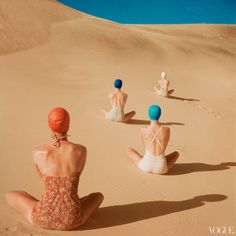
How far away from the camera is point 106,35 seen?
2428cm

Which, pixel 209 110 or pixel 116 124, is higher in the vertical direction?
pixel 209 110

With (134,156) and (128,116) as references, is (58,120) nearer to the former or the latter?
(134,156)

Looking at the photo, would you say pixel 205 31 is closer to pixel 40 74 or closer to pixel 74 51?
pixel 74 51

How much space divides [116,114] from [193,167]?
2.96 m

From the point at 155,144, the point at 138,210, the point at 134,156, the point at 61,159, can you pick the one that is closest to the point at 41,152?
the point at 61,159

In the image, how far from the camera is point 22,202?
4.27 meters

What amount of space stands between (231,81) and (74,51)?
8306 mm

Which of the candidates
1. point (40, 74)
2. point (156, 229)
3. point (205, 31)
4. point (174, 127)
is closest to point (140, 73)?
point (40, 74)

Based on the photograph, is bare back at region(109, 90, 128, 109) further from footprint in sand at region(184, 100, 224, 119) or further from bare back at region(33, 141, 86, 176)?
bare back at region(33, 141, 86, 176)

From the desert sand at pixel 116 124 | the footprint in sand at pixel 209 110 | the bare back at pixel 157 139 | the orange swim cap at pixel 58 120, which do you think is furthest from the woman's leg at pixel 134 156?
the footprint in sand at pixel 209 110

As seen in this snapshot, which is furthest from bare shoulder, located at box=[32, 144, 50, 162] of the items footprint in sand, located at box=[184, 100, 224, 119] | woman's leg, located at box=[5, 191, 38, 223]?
footprint in sand, located at box=[184, 100, 224, 119]

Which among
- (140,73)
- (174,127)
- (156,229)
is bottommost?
(156,229)

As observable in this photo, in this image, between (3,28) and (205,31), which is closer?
(3,28)

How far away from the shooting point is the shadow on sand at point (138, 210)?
4434 mm
